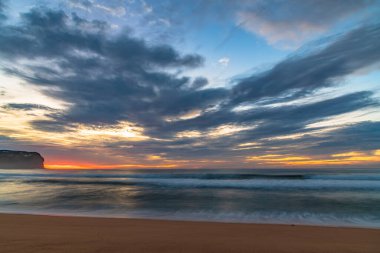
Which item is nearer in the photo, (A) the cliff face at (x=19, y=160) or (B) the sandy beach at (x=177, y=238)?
(B) the sandy beach at (x=177, y=238)

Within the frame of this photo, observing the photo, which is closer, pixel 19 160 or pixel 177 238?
pixel 177 238

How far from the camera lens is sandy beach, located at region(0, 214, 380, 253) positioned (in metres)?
4.93

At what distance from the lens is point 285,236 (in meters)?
6.53

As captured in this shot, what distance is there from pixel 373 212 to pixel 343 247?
8506mm

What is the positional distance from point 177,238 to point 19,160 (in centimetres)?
19095

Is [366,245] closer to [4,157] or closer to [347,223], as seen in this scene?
[347,223]

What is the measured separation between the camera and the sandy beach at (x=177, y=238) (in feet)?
16.2

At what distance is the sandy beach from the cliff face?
595 ft

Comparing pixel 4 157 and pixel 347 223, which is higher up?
pixel 4 157

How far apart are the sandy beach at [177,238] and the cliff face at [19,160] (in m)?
181

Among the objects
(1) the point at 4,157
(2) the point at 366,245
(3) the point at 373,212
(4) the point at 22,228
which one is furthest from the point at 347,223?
(1) the point at 4,157

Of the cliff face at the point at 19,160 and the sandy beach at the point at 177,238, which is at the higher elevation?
the cliff face at the point at 19,160

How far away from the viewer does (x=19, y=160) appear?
527 ft

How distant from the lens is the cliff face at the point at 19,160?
513 feet
